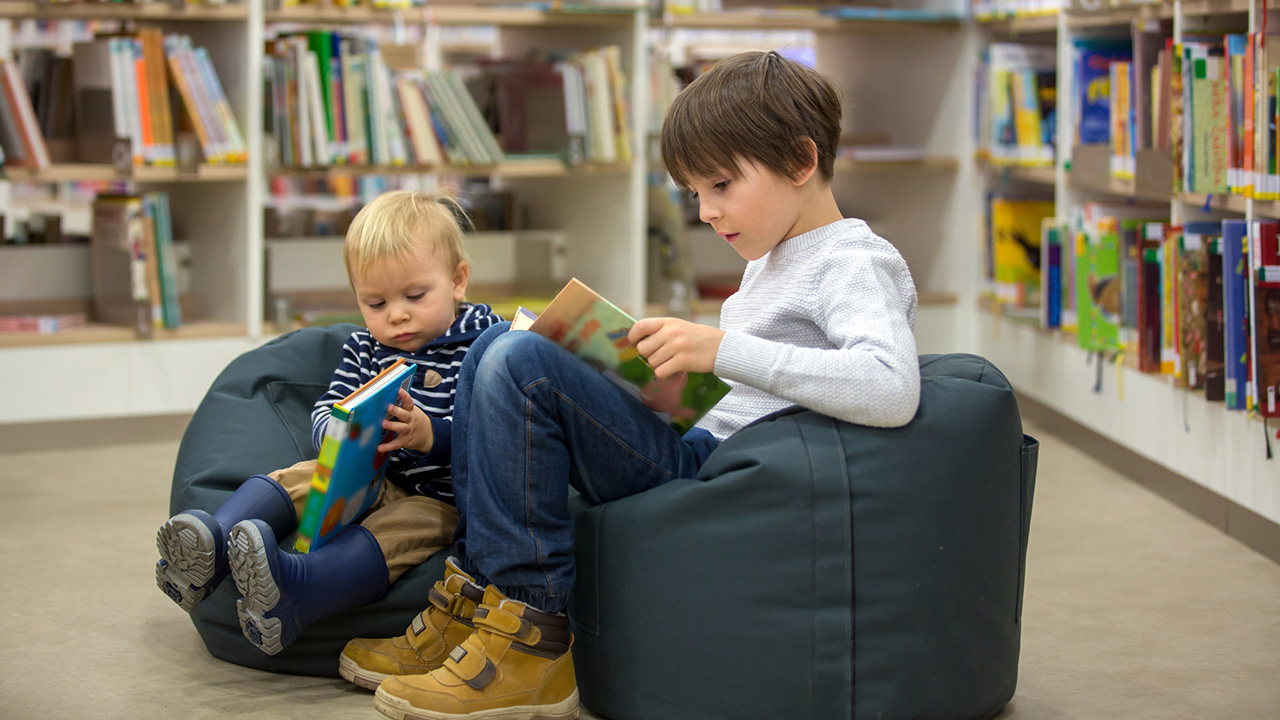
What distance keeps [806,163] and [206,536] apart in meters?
0.87

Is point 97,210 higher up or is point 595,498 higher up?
point 97,210

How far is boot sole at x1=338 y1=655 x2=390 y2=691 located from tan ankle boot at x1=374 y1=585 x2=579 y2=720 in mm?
148

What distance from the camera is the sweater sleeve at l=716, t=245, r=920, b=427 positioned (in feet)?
4.59

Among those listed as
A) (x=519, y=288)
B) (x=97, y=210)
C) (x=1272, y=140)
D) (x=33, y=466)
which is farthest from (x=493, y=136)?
(x=1272, y=140)

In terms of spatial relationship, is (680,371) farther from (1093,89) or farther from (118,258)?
(118,258)

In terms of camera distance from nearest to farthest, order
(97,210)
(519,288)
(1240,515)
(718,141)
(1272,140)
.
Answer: (718,141) < (1272,140) < (1240,515) < (97,210) < (519,288)

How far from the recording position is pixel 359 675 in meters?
1.68

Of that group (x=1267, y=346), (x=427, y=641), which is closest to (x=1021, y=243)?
(x=1267, y=346)

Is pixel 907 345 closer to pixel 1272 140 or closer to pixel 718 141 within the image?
pixel 718 141

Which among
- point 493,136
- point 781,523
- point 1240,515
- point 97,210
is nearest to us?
point 781,523

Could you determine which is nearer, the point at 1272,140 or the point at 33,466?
the point at 1272,140

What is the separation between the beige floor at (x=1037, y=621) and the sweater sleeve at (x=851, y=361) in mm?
535

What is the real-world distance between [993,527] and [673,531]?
0.39m

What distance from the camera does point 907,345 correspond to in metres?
1.43
